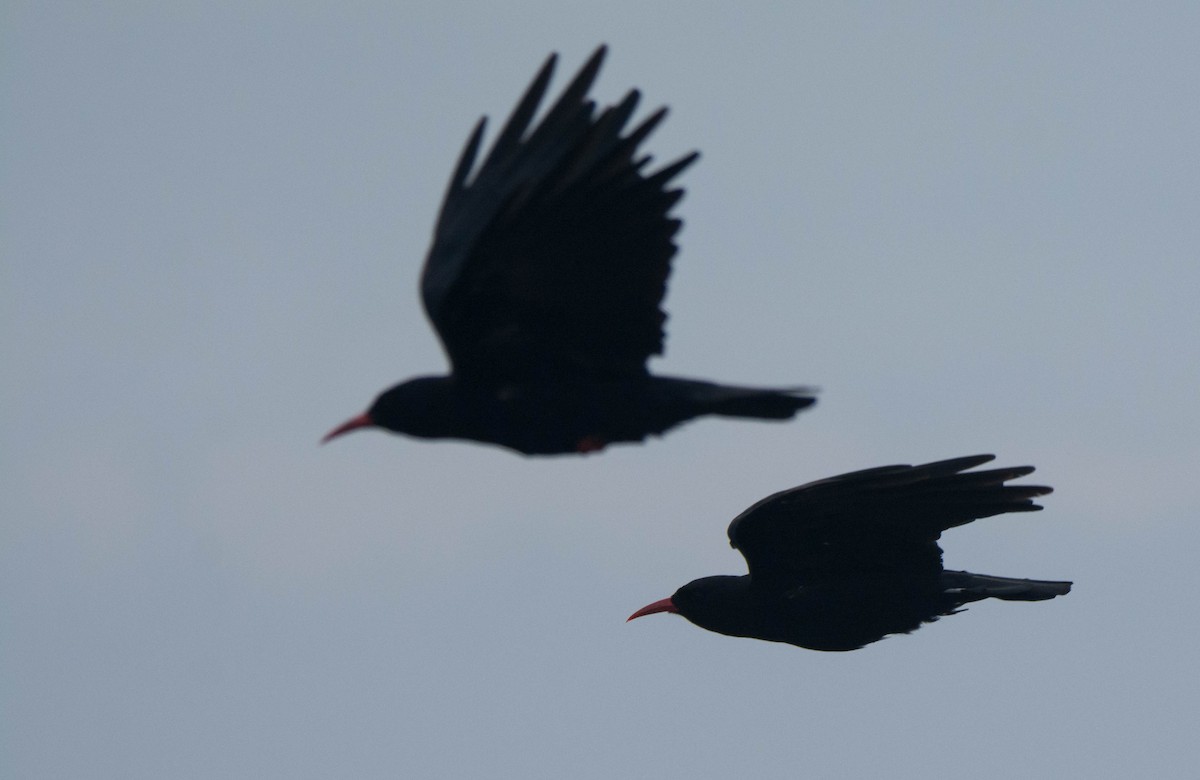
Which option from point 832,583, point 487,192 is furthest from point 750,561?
point 487,192

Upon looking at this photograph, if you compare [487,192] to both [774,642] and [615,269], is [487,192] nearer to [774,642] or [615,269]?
[615,269]

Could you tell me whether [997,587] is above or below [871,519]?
below

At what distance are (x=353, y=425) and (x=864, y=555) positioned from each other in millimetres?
5061

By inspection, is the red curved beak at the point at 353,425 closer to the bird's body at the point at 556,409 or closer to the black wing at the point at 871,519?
the bird's body at the point at 556,409

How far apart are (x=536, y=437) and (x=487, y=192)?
1743 millimetres

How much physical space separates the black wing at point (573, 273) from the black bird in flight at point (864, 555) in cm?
362

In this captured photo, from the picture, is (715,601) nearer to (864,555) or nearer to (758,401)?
(864,555)

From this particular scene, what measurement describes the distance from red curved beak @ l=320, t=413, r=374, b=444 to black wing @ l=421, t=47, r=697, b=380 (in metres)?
0.55

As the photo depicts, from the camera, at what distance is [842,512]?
12414 mm

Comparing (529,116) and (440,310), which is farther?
(529,116)

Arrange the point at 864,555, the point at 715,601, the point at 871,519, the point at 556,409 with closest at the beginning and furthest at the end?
the point at 556,409
the point at 871,519
the point at 864,555
the point at 715,601

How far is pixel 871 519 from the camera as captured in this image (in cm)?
1253

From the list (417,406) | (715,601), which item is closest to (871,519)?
(715,601)

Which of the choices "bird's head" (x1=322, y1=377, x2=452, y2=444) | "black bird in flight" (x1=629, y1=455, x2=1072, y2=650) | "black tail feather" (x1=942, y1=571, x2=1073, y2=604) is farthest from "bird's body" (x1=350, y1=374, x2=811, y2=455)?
"black tail feather" (x1=942, y1=571, x2=1073, y2=604)
